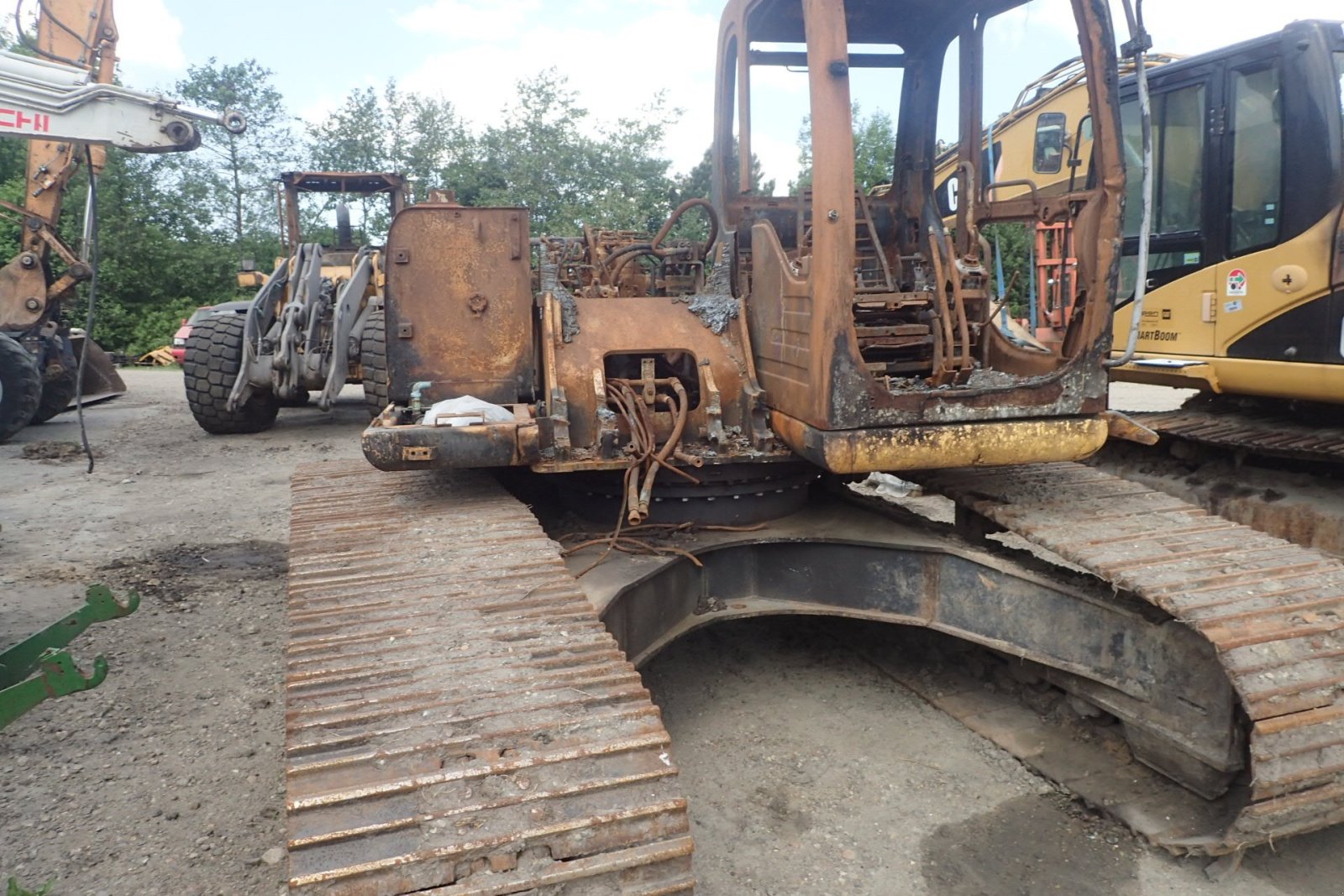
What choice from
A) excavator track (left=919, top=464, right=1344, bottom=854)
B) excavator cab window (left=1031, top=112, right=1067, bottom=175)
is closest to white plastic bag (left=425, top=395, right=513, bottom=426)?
excavator track (left=919, top=464, right=1344, bottom=854)

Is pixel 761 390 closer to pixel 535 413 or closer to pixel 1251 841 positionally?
pixel 535 413

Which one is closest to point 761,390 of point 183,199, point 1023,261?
point 1023,261

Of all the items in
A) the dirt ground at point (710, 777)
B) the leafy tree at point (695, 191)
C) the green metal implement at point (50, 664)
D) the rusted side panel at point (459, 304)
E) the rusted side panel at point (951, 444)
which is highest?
the leafy tree at point (695, 191)

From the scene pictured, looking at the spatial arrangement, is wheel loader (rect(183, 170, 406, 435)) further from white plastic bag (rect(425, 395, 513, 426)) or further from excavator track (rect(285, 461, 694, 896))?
excavator track (rect(285, 461, 694, 896))

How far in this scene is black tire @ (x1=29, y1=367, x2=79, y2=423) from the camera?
10.8m

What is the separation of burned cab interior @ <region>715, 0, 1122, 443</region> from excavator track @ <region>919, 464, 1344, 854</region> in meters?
0.39

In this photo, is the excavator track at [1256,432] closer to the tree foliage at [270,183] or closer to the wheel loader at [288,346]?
the wheel loader at [288,346]

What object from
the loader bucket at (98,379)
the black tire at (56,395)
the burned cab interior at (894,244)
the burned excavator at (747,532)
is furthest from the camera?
the loader bucket at (98,379)

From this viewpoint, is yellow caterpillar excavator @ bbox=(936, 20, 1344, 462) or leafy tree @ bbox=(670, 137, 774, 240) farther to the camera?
leafy tree @ bbox=(670, 137, 774, 240)

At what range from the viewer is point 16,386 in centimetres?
945

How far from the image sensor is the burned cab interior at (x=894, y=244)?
310 cm

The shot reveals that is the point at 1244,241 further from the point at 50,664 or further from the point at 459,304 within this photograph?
the point at 50,664

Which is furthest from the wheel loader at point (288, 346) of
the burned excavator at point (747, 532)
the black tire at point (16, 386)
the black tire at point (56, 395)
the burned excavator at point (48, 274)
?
the burned excavator at point (747, 532)

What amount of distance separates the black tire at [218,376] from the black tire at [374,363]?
141 centimetres
